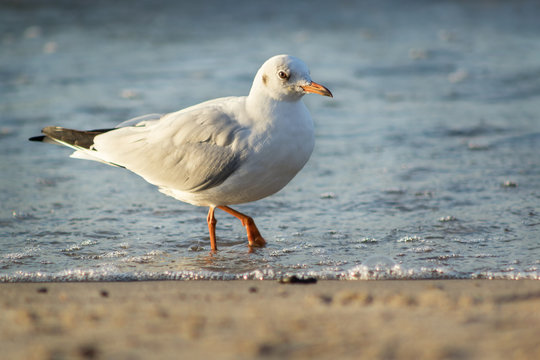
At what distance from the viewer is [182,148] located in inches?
187

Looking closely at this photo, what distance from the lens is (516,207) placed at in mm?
5441

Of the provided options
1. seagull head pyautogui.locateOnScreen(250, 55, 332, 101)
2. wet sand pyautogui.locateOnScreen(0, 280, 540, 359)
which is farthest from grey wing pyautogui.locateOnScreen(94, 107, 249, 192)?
wet sand pyautogui.locateOnScreen(0, 280, 540, 359)

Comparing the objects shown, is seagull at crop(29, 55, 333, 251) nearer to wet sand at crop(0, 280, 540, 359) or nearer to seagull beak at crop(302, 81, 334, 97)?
seagull beak at crop(302, 81, 334, 97)

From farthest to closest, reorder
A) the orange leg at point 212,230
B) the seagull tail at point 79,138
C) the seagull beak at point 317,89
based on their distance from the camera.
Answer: the seagull tail at point 79,138, the orange leg at point 212,230, the seagull beak at point 317,89

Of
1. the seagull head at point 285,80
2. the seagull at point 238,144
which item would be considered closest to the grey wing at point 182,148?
the seagull at point 238,144

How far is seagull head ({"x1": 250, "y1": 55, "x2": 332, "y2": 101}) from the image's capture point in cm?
449

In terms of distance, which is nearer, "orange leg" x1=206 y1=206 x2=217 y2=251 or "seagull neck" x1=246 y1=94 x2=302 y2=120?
"seagull neck" x1=246 y1=94 x2=302 y2=120

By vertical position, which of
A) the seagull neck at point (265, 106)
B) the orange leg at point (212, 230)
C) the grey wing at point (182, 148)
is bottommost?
the orange leg at point (212, 230)

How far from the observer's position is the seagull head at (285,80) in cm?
449

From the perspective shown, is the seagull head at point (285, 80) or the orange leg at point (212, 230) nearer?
the seagull head at point (285, 80)

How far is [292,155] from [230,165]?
40 cm

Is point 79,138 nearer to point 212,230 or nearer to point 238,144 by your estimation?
point 212,230

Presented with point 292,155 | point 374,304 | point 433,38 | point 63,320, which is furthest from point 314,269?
Result: point 433,38

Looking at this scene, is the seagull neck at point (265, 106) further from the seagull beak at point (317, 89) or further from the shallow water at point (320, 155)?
the shallow water at point (320, 155)
